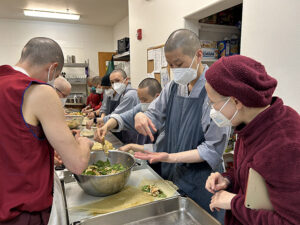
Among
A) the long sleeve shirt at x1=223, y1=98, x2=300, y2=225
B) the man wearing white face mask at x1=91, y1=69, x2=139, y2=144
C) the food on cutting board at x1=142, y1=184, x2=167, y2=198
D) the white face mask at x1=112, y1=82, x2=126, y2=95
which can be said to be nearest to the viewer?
the long sleeve shirt at x1=223, y1=98, x2=300, y2=225

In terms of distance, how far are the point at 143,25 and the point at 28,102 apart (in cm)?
309

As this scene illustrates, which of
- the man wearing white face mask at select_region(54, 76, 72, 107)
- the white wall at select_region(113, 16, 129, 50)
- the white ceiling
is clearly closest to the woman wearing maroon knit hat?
the man wearing white face mask at select_region(54, 76, 72, 107)

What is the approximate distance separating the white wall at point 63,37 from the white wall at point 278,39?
18.9 ft

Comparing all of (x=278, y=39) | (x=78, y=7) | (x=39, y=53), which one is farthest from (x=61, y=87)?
(x=78, y=7)

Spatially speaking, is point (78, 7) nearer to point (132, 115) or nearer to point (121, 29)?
point (121, 29)

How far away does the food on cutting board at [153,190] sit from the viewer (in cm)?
122

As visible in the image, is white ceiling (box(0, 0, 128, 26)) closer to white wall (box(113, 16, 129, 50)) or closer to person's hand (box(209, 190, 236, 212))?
white wall (box(113, 16, 129, 50))

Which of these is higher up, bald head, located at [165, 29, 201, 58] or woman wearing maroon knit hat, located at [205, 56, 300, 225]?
bald head, located at [165, 29, 201, 58]

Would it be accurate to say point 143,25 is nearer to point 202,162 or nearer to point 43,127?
point 202,162

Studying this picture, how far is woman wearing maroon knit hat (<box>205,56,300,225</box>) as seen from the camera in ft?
2.02

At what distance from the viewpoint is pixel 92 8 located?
5.04m

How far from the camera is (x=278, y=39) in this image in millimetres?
1493

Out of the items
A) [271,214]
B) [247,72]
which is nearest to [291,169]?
[271,214]

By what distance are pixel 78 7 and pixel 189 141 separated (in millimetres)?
4704
